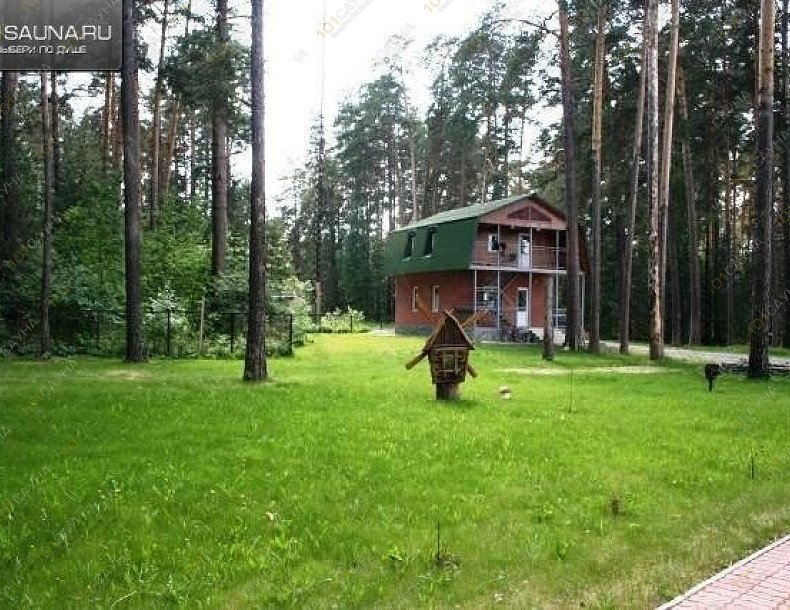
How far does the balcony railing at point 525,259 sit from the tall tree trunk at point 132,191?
18.9 m

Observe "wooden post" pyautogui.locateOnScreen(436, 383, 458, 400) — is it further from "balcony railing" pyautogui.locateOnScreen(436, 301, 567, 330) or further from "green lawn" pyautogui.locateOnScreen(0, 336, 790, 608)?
"balcony railing" pyautogui.locateOnScreen(436, 301, 567, 330)

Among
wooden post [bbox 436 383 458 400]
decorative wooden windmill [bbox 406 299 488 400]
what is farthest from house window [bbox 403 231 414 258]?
wooden post [bbox 436 383 458 400]

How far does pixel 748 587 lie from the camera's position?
4.62 meters

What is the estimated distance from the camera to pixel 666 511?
20.8ft

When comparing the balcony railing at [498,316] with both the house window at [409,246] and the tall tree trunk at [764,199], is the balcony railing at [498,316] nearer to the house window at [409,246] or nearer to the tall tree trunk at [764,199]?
the house window at [409,246]

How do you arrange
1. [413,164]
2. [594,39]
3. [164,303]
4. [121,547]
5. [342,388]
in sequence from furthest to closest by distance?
[413,164] < [594,39] < [164,303] < [342,388] < [121,547]

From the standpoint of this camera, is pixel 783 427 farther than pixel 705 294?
No

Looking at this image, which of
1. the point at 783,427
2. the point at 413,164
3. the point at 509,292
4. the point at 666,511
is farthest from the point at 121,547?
the point at 413,164

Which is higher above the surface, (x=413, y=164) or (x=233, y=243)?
(x=413, y=164)

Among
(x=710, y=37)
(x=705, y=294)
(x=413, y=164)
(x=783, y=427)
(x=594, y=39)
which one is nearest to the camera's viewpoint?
(x=783, y=427)

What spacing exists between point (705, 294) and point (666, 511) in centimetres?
3666

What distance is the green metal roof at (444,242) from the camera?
33250mm

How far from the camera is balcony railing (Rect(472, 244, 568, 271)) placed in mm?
33969

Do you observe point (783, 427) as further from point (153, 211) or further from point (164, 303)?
point (153, 211)
